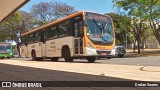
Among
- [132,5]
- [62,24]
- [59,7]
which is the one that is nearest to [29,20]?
[59,7]

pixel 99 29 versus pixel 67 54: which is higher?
pixel 99 29

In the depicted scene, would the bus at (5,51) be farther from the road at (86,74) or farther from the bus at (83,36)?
the road at (86,74)

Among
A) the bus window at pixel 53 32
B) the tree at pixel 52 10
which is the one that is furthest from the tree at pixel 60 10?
the bus window at pixel 53 32

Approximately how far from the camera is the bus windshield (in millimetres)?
18297

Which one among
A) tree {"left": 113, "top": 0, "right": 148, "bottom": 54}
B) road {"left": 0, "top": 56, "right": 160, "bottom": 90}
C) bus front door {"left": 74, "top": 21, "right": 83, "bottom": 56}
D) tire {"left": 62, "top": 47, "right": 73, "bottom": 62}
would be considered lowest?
road {"left": 0, "top": 56, "right": 160, "bottom": 90}

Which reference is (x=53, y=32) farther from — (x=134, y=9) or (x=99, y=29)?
(x=134, y=9)

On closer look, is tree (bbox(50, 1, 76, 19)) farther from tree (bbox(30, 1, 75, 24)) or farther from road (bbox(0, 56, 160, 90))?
road (bbox(0, 56, 160, 90))

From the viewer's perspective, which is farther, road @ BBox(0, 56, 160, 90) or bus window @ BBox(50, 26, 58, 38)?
bus window @ BBox(50, 26, 58, 38)

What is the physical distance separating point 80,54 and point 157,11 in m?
21.3

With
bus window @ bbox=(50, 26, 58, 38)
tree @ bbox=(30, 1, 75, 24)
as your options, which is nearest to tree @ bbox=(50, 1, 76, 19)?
tree @ bbox=(30, 1, 75, 24)

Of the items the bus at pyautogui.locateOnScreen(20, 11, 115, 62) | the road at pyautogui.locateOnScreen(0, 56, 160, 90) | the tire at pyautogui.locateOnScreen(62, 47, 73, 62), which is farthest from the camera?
the tire at pyautogui.locateOnScreen(62, 47, 73, 62)

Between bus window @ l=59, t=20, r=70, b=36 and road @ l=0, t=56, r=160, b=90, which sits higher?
bus window @ l=59, t=20, r=70, b=36

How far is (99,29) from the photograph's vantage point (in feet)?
61.0

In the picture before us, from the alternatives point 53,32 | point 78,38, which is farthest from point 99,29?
point 53,32
